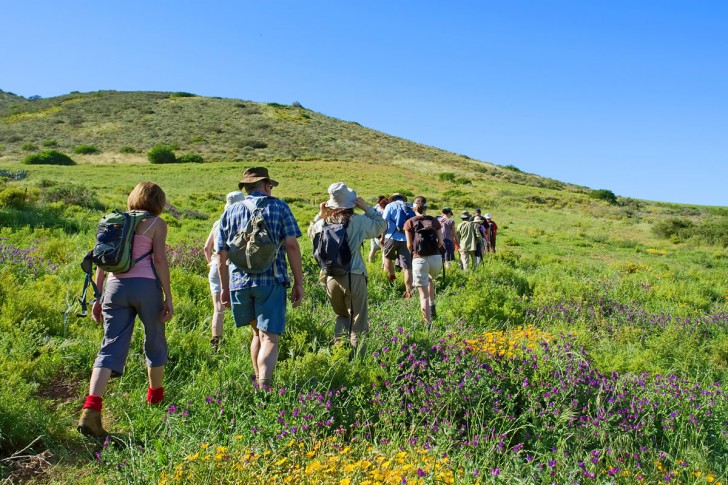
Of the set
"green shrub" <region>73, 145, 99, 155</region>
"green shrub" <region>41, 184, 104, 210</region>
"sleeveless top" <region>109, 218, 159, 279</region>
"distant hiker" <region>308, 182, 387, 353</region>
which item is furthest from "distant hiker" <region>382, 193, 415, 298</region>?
"green shrub" <region>73, 145, 99, 155</region>

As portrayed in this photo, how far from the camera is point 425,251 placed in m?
7.14

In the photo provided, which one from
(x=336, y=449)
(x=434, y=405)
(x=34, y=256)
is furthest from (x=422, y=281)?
(x=34, y=256)

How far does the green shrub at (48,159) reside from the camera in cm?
4017

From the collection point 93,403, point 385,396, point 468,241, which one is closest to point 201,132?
point 468,241

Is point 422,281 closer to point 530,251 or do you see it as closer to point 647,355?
point 647,355

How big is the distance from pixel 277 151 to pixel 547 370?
5434 centimetres

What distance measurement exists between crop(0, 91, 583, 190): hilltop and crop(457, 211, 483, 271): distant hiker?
4087 cm

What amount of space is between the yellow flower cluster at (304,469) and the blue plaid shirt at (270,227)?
4.57 ft

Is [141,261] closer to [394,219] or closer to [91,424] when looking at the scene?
[91,424]

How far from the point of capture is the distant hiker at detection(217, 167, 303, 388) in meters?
3.96

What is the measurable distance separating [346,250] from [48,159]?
44.6 meters

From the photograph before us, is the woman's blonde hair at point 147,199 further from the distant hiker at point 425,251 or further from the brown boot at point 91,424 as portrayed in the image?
the distant hiker at point 425,251

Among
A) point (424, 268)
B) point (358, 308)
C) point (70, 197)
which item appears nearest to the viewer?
point (358, 308)

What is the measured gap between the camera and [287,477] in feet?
8.77
